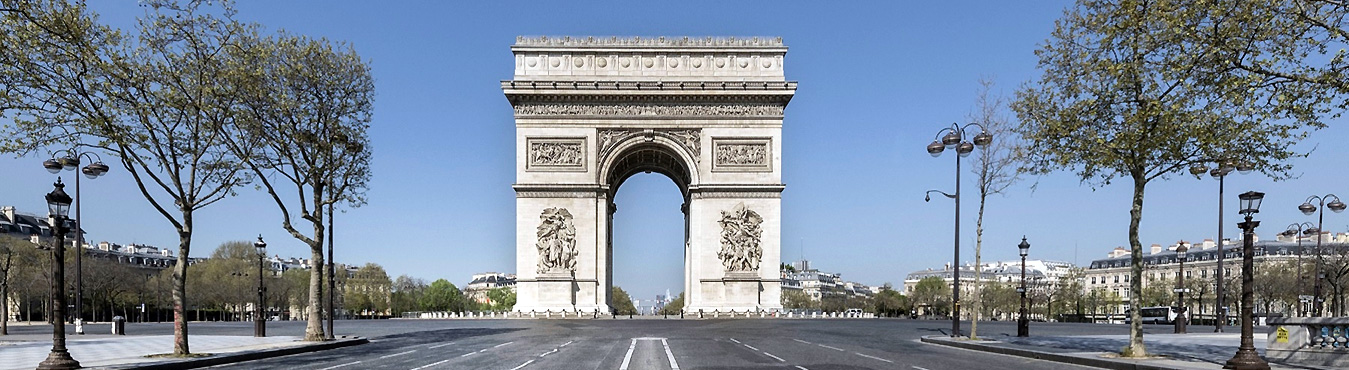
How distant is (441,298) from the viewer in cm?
14538

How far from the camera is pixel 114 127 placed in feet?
64.4

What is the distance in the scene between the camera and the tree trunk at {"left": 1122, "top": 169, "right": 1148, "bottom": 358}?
1847 cm

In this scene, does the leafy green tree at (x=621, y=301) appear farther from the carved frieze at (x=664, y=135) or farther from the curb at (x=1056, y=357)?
the curb at (x=1056, y=357)

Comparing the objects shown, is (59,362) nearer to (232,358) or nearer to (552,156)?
(232,358)

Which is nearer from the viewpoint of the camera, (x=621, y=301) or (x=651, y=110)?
(x=651, y=110)

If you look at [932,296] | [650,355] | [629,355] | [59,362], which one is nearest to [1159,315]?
[932,296]

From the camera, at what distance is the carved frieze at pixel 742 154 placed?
49969mm

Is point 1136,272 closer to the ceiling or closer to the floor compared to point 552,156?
closer to the floor

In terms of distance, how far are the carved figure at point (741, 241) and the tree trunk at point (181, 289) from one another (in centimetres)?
3154

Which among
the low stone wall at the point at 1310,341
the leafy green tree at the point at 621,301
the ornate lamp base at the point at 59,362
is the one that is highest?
the low stone wall at the point at 1310,341

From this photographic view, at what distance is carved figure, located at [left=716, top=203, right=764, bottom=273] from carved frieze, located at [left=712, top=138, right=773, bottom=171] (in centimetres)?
224

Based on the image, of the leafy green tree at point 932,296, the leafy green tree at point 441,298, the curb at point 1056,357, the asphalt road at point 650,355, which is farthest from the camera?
the leafy green tree at point 441,298

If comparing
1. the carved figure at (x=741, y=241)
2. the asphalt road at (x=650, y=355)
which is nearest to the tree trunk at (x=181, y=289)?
the asphalt road at (x=650, y=355)

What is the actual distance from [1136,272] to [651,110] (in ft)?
109
